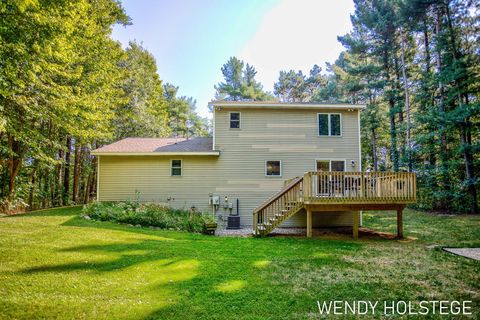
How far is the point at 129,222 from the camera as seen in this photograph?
10.1m

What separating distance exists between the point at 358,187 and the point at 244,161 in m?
5.22

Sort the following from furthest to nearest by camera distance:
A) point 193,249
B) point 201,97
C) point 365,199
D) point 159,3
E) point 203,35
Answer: point 201,97 → point 203,35 → point 159,3 → point 365,199 → point 193,249

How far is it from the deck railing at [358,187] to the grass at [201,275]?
4.90 ft

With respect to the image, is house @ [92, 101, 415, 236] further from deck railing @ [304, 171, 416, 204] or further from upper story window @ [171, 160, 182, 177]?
deck railing @ [304, 171, 416, 204]

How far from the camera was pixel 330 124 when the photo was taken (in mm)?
12773

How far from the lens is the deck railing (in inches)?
355

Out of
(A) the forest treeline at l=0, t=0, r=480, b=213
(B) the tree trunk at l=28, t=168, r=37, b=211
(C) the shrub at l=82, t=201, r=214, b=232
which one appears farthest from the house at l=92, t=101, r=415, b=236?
(B) the tree trunk at l=28, t=168, r=37, b=211

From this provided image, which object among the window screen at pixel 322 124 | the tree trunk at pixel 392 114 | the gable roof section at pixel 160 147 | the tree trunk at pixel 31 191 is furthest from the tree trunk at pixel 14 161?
the tree trunk at pixel 392 114

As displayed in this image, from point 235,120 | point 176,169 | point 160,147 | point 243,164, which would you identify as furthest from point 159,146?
point 243,164

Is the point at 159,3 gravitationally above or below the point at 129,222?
above

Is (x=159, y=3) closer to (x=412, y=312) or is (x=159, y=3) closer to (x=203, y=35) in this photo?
(x=203, y=35)

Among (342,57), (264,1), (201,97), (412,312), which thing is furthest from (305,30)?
(201,97)

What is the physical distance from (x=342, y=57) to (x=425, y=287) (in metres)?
29.0

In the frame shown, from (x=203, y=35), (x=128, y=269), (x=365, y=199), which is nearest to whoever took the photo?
(x=128, y=269)
